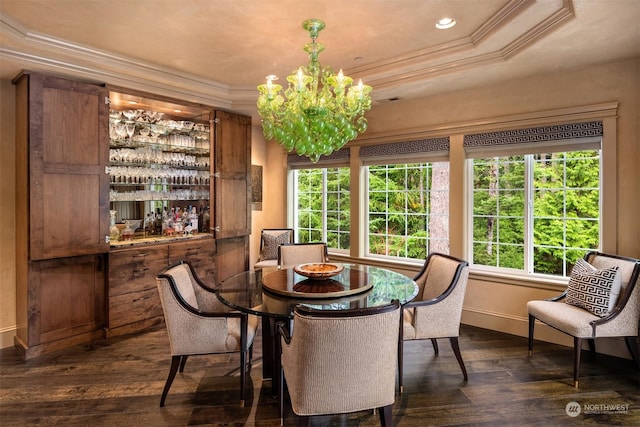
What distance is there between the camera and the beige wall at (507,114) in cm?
309

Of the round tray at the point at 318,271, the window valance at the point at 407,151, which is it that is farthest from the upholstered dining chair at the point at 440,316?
the window valance at the point at 407,151

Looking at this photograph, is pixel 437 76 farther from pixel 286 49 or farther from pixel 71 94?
pixel 71 94

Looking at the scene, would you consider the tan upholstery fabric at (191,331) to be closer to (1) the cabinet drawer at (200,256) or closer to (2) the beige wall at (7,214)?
(1) the cabinet drawer at (200,256)

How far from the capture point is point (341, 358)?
66.3 inches

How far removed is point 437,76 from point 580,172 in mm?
1664

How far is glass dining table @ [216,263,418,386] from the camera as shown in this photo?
7.31 ft

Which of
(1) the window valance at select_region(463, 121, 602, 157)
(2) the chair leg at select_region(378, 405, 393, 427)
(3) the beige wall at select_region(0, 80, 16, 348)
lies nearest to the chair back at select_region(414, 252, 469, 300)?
(2) the chair leg at select_region(378, 405, 393, 427)

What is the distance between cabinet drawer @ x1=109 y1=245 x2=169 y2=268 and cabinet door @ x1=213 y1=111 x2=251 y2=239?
2.52ft

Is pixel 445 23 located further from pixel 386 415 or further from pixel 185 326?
pixel 185 326

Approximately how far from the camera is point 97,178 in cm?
355

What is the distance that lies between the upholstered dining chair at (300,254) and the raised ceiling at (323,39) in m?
1.93

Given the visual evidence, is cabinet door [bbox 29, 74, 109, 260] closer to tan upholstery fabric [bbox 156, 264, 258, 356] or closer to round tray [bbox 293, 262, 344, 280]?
tan upholstery fabric [bbox 156, 264, 258, 356]

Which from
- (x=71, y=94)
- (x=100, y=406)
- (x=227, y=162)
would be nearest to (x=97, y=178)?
(x=71, y=94)

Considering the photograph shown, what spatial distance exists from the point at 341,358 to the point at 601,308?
7.58ft
